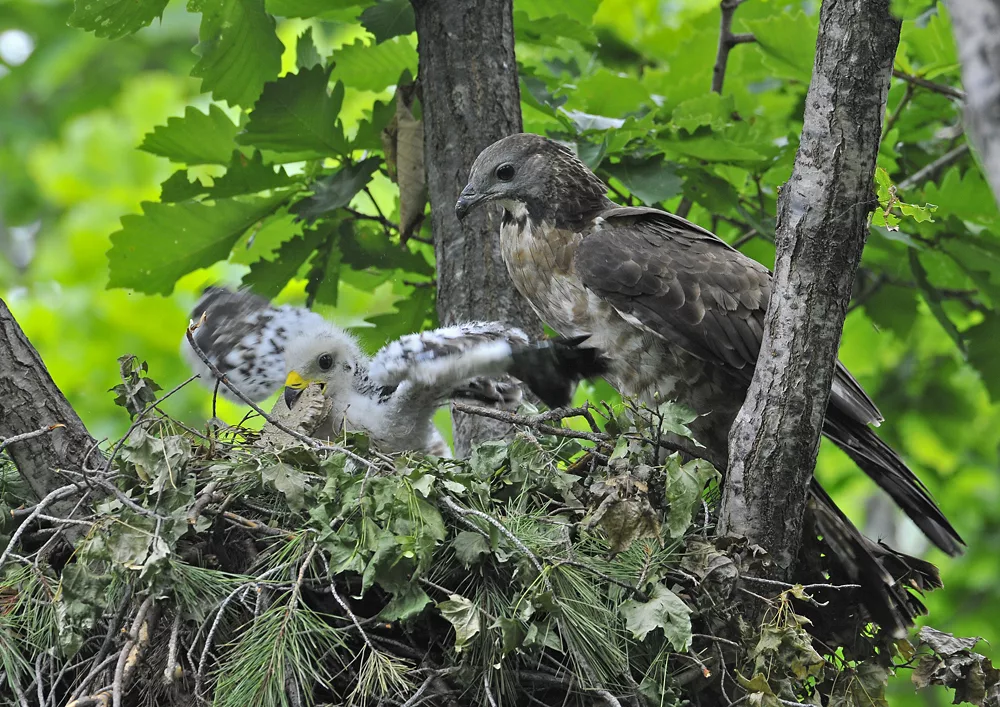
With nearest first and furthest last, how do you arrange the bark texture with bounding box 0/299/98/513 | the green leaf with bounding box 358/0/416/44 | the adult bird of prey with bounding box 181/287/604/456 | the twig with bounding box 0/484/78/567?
1. the twig with bounding box 0/484/78/567
2. the bark texture with bounding box 0/299/98/513
3. the adult bird of prey with bounding box 181/287/604/456
4. the green leaf with bounding box 358/0/416/44

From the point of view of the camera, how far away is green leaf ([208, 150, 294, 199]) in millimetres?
3889

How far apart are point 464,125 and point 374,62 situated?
0.60 meters

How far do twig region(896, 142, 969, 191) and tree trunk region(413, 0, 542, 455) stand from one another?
165 centimetres

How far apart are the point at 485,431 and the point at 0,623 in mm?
1755

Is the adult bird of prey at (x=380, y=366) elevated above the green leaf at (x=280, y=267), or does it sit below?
below

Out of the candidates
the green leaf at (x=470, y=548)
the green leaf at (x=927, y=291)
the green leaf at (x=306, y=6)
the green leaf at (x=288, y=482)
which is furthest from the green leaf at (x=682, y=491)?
the green leaf at (x=306, y=6)

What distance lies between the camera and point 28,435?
272 cm

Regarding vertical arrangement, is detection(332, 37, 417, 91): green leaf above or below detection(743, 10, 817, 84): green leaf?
below

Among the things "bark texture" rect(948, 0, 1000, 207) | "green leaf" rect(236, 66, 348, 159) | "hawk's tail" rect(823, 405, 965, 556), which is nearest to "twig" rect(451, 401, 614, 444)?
A: "hawk's tail" rect(823, 405, 965, 556)

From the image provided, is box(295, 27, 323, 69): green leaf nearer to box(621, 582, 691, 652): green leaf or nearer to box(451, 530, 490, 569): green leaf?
box(451, 530, 490, 569): green leaf

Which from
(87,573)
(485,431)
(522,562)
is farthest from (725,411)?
(87,573)

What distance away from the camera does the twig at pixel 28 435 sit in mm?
2682

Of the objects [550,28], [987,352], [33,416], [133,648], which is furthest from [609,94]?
[133,648]

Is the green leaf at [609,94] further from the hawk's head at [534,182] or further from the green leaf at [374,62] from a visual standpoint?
the green leaf at [374,62]
